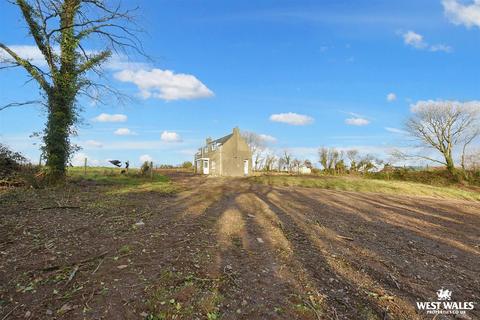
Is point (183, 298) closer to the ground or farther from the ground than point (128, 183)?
closer to the ground

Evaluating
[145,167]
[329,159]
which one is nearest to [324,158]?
[329,159]

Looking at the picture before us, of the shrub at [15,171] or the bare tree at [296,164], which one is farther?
the bare tree at [296,164]

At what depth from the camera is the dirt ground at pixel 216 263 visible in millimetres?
3781

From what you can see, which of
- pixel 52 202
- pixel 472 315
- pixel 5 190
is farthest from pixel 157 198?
pixel 472 315

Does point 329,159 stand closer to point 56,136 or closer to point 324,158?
point 324,158

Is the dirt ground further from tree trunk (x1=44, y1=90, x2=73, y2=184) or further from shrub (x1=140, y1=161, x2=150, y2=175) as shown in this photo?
shrub (x1=140, y1=161, x2=150, y2=175)

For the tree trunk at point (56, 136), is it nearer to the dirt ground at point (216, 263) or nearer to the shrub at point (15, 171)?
the shrub at point (15, 171)

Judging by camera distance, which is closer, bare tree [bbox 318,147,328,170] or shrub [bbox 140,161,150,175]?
shrub [bbox 140,161,150,175]

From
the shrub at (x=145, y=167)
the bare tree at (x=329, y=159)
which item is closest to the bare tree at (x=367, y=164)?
the bare tree at (x=329, y=159)

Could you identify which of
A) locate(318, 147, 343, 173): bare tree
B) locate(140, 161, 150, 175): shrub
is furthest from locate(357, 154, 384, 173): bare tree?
locate(140, 161, 150, 175): shrub

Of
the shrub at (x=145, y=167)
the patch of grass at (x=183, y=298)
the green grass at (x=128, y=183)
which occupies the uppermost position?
the shrub at (x=145, y=167)

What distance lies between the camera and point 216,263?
16.3ft

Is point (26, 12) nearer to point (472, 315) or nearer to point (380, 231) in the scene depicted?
point (380, 231)

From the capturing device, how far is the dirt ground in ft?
12.4
